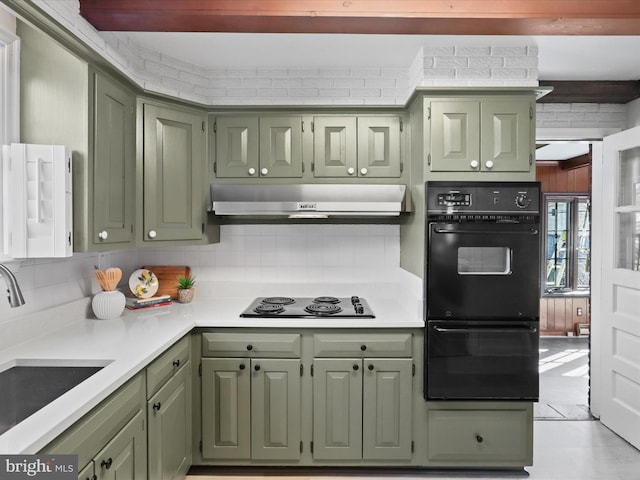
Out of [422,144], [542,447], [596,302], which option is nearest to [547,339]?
[596,302]

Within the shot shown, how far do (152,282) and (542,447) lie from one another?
2.78m

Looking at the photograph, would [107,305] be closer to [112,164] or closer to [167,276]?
[167,276]

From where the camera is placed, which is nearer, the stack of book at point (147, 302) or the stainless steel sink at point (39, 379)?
the stainless steel sink at point (39, 379)

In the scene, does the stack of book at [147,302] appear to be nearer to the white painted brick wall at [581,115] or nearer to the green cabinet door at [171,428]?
the green cabinet door at [171,428]

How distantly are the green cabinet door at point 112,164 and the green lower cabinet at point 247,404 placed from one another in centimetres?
89

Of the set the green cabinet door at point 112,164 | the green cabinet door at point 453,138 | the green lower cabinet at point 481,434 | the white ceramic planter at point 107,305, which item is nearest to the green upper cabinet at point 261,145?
the green cabinet door at point 112,164

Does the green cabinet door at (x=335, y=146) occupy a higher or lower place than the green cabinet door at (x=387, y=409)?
higher

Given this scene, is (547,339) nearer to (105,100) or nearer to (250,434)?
(250,434)

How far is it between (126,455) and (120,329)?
2.33ft

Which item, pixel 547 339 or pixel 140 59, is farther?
pixel 547 339

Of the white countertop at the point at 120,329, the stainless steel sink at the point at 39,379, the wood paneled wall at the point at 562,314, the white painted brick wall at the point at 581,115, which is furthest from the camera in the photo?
the wood paneled wall at the point at 562,314

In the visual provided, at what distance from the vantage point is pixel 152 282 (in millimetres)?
2691

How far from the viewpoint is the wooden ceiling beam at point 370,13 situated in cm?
187

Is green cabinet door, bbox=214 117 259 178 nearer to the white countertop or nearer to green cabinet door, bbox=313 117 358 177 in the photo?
green cabinet door, bbox=313 117 358 177
